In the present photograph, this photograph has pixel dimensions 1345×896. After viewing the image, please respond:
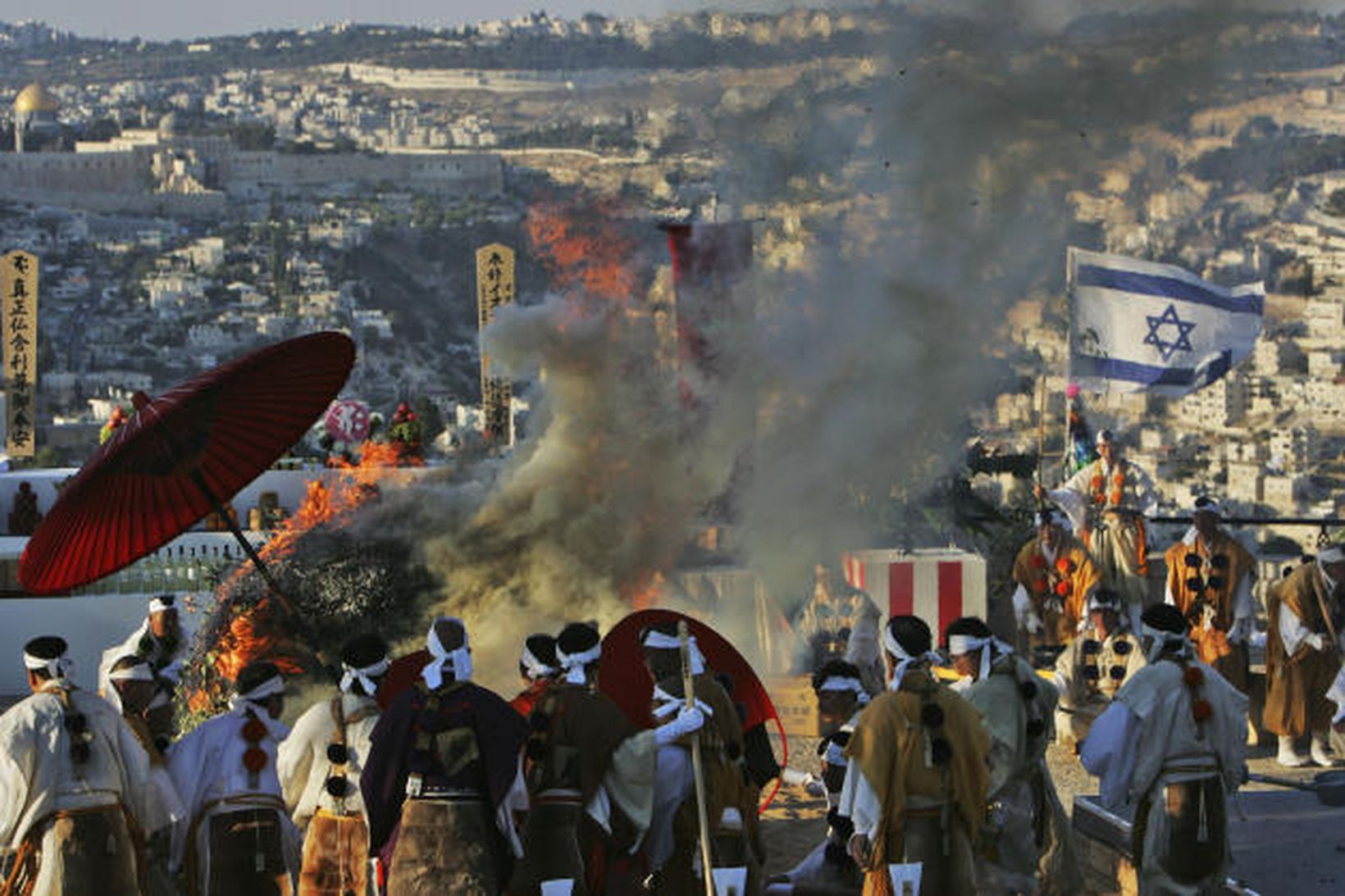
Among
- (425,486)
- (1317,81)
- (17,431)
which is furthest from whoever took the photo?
(1317,81)

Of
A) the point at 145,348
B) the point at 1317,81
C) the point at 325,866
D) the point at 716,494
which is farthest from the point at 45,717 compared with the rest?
the point at 145,348

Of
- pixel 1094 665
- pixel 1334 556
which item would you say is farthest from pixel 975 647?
pixel 1334 556

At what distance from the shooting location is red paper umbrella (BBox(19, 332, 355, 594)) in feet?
37.1

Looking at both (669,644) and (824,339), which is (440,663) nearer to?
(669,644)

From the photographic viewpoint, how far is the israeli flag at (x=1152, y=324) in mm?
21484

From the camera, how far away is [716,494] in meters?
19.4

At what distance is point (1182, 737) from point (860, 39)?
12.7m

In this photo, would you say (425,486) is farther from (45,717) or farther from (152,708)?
(45,717)

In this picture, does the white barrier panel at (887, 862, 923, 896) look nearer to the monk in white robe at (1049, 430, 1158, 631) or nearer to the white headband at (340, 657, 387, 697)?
the white headband at (340, 657, 387, 697)

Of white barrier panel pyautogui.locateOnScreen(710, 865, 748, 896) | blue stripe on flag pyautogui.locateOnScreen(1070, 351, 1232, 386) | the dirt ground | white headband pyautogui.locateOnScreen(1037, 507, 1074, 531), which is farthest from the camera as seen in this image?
blue stripe on flag pyautogui.locateOnScreen(1070, 351, 1232, 386)

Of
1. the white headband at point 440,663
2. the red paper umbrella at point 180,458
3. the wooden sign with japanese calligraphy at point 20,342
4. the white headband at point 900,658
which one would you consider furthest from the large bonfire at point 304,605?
the wooden sign with japanese calligraphy at point 20,342

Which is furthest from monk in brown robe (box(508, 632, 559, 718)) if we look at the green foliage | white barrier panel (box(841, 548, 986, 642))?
the green foliage

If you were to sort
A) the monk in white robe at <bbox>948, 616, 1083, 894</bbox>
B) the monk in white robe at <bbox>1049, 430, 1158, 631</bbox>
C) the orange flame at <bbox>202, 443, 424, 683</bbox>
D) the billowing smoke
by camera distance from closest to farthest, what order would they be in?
the monk in white robe at <bbox>948, 616, 1083, 894</bbox> < the orange flame at <bbox>202, 443, 424, 683</bbox> < the monk in white robe at <bbox>1049, 430, 1158, 631</bbox> < the billowing smoke

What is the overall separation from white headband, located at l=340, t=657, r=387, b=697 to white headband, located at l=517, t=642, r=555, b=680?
698 mm
